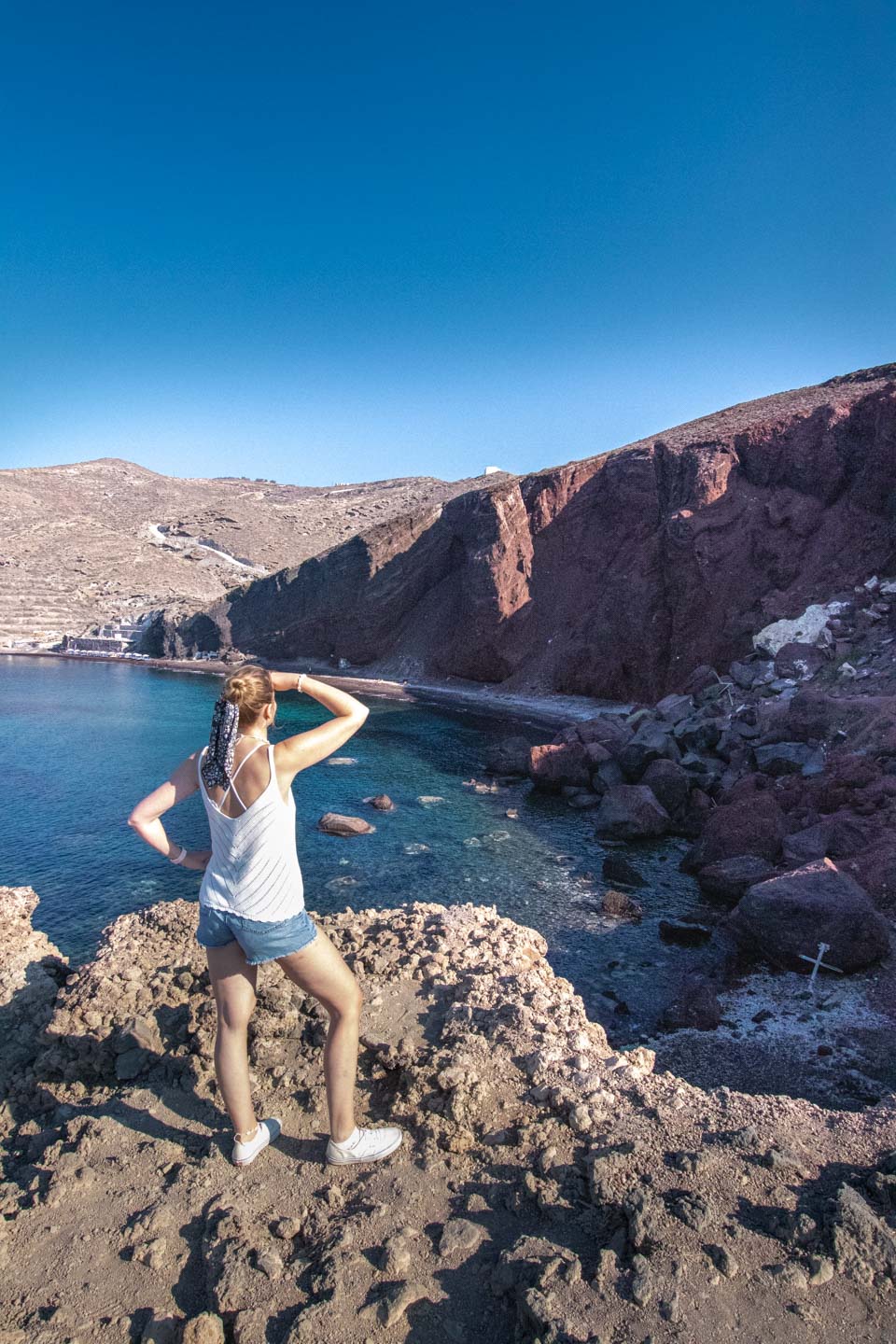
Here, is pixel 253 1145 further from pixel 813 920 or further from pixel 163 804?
pixel 813 920

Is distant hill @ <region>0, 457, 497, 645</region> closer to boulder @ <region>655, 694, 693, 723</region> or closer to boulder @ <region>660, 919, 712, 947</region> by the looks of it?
boulder @ <region>655, 694, 693, 723</region>

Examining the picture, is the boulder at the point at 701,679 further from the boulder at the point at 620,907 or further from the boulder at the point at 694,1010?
the boulder at the point at 694,1010

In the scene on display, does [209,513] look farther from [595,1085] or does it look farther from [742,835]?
[595,1085]

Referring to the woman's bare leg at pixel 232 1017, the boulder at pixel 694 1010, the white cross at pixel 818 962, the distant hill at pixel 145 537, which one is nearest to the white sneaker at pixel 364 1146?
the woman's bare leg at pixel 232 1017

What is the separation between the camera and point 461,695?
46844 millimetres

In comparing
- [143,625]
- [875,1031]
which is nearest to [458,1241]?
[875,1031]

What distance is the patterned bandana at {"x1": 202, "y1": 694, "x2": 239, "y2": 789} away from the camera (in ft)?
11.6

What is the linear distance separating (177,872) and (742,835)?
12.8 meters

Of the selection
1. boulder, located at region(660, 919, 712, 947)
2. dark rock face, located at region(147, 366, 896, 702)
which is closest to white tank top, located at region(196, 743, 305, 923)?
boulder, located at region(660, 919, 712, 947)

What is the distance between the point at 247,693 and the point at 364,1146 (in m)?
2.55

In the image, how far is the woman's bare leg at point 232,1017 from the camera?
12.1ft

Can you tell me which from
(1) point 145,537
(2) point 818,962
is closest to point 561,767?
(2) point 818,962

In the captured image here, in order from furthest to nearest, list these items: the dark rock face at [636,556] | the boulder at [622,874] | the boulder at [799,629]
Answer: the dark rock face at [636,556] → the boulder at [799,629] → the boulder at [622,874]

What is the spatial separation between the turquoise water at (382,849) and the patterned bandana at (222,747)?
8849 mm
